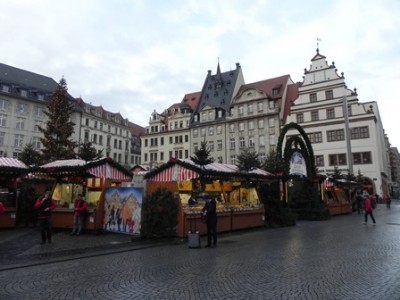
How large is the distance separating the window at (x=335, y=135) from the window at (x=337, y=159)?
239cm

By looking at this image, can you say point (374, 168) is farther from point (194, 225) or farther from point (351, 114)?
point (194, 225)

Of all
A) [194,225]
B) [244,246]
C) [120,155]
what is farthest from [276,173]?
[120,155]

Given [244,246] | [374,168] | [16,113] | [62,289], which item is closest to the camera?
[62,289]

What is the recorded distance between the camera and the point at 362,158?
50031 millimetres

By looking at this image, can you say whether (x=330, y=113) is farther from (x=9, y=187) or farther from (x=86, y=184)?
(x=9, y=187)

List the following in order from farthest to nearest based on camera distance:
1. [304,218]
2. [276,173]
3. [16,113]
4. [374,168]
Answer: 1. [16,113]
2. [374,168]
3. [304,218]
4. [276,173]

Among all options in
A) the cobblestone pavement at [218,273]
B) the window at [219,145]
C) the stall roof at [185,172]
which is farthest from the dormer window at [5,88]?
the cobblestone pavement at [218,273]

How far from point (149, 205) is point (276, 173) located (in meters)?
10.6

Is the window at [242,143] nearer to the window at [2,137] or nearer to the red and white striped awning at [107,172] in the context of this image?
the window at [2,137]

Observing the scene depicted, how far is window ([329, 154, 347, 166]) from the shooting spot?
51.3 m

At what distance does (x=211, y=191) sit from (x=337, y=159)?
1465 inches

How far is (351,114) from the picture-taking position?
2002 inches

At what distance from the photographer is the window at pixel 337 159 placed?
51312mm

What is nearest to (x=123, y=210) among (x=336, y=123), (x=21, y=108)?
(x=336, y=123)
